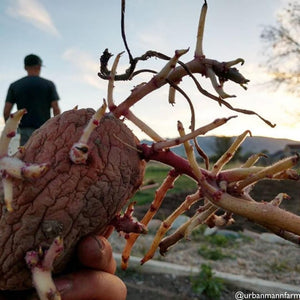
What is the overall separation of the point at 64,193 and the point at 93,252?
205 millimetres

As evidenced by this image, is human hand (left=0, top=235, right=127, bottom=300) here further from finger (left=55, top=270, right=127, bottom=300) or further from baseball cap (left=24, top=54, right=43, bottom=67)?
baseball cap (left=24, top=54, right=43, bottom=67)

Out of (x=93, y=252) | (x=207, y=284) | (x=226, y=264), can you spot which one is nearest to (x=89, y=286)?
(x=93, y=252)

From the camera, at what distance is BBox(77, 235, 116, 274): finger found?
4.25 feet

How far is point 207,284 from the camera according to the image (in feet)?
12.0

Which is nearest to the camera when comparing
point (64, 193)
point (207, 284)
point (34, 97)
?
point (64, 193)

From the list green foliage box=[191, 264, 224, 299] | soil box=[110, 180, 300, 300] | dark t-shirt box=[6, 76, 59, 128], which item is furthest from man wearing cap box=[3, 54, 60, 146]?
green foliage box=[191, 264, 224, 299]

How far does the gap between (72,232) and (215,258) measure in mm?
3502

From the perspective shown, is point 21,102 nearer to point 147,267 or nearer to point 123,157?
point 147,267

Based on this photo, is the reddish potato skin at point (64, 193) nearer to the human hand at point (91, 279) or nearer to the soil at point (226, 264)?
the human hand at point (91, 279)

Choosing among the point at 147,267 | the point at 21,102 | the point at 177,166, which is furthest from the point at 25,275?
the point at 21,102

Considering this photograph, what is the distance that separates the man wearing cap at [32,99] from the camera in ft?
16.6

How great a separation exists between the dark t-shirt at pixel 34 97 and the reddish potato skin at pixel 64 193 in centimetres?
385

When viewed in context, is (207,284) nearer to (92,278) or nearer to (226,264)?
(226,264)

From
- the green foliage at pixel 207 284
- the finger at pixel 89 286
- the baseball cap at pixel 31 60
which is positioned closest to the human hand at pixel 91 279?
the finger at pixel 89 286
